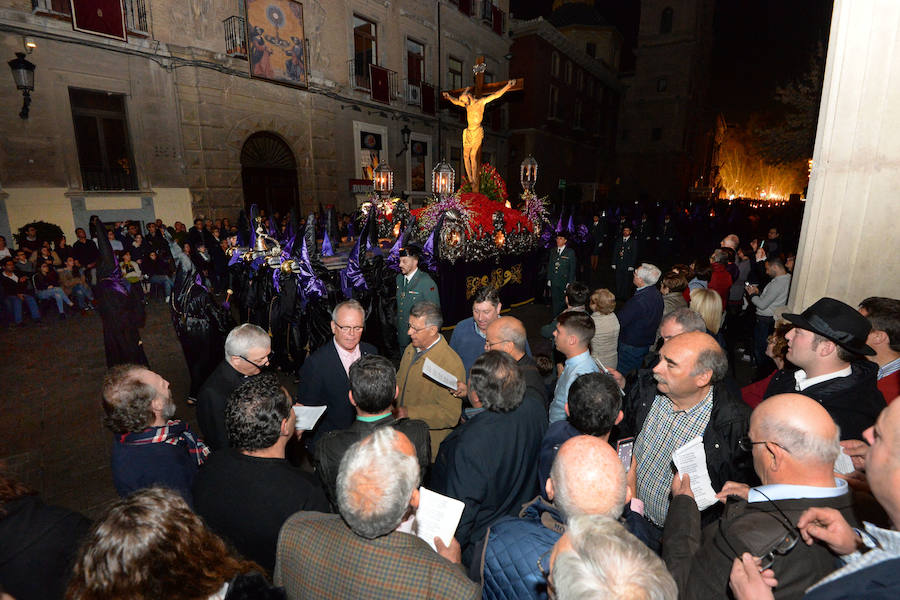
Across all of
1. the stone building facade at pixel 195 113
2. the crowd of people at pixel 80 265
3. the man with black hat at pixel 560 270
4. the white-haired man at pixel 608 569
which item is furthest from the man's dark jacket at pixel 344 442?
the stone building facade at pixel 195 113

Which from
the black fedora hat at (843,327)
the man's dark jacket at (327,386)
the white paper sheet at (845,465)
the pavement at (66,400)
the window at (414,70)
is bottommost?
the pavement at (66,400)

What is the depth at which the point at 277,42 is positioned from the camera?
14594 millimetres

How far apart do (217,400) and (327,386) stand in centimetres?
79

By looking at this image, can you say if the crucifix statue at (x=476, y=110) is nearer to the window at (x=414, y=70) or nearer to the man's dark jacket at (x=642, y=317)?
the man's dark jacket at (x=642, y=317)

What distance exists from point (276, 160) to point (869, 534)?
56.9 ft

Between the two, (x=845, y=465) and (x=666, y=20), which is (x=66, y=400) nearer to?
(x=845, y=465)

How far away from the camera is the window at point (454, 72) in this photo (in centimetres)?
2148

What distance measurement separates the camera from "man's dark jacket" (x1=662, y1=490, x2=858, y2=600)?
55.5 inches

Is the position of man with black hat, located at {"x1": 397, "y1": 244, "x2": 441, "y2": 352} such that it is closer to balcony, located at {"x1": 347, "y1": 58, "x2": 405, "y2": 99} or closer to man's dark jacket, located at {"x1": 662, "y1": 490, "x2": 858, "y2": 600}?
man's dark jacket, located at {"x1": 662, "y1": 490, "x2": 858, "y2": 600}

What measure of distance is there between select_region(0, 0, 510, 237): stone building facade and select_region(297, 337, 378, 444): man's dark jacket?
12144mm

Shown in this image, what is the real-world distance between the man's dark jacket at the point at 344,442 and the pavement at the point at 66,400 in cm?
121

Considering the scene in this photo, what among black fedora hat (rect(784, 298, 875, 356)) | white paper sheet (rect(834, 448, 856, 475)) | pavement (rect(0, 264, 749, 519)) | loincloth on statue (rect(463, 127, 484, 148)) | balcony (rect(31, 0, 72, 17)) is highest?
balcony (rect(31, 0, 72, 17))

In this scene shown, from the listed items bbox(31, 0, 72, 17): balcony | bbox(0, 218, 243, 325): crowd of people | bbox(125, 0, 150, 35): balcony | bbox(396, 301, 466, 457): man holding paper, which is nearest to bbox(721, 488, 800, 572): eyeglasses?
bbox(396, 301, 466, 457): man holding paper

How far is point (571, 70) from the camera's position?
96.4 ft
